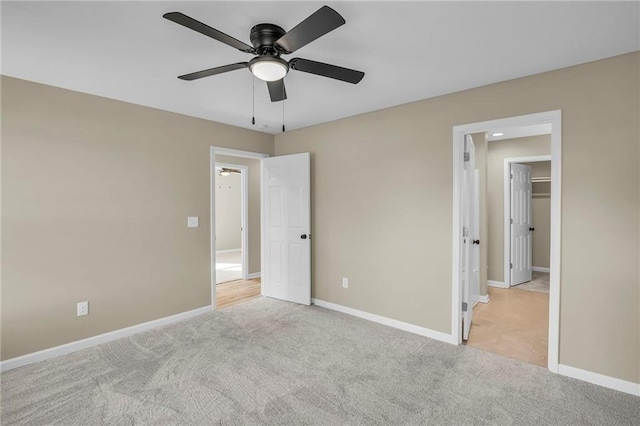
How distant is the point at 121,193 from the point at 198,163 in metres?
0.96

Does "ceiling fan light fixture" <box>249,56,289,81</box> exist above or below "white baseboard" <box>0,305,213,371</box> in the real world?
above

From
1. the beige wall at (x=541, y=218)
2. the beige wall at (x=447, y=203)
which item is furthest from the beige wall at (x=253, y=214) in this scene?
the beige wall at (x=541, y=218)

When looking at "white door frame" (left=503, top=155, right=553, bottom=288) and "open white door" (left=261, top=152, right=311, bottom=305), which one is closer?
"open white door" (left=261, top=152, right=311, bottom=305)

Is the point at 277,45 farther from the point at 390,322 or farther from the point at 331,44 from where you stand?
the point at 390,322

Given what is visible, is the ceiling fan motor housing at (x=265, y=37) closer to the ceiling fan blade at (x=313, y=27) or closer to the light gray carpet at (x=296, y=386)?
the ceiling fan blade at (x=313, y=27)

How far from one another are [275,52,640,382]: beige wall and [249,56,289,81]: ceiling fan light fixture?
199 cm

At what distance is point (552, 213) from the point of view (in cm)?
261

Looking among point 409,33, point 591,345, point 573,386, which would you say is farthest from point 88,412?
point 591,345

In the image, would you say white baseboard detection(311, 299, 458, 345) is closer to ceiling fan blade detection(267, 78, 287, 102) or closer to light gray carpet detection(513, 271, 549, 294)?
ceiling fan blade detection(267, 78, 287, 102)

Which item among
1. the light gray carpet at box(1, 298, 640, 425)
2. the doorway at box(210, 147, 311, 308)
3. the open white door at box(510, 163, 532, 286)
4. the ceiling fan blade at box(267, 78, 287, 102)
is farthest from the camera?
the open white door at box(510, 163, 532, 286)

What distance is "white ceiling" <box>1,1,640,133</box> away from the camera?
1.79m

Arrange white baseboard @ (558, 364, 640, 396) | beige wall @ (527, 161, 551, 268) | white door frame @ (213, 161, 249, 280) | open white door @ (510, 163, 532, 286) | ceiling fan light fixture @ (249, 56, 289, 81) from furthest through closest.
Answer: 1. beige wall @ (527, 161, 551, 268)
2. white door frame @ (213, 161, 249, 280)
3. open white door @ (510, 163, 532, 286)
4. white baseboard @ (558, 364, 640, 396)
5. ceiling fan light fixture @ (249, 56, 289, 81)

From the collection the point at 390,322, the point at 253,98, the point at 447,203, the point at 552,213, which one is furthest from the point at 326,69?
the point at 390,322

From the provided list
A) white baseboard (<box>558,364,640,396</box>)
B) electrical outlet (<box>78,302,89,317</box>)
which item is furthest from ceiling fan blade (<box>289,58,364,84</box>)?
electrical outlet (<box>78,302,89,317</box>)
